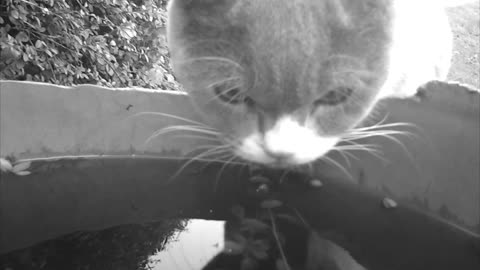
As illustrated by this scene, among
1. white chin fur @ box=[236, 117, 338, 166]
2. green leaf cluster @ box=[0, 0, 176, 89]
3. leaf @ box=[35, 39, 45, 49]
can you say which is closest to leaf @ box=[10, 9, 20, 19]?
green leaf cluster @ box=[0, 0, 176, 89]

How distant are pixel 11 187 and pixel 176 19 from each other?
22.7 inches

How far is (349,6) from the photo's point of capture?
97 centimetres

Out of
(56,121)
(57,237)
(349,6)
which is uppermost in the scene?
(349,6)

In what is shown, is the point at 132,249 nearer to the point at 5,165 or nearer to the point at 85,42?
the point at 5,165

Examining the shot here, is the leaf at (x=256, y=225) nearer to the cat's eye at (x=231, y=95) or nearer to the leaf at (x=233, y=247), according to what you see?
the leaf at (x=233, y=247)

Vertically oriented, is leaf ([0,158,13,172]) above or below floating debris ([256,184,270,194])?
below

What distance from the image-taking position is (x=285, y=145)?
98 cm

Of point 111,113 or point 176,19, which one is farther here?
point 111,113

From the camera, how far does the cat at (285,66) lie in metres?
0.91

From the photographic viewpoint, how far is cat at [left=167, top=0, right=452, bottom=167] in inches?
35.9

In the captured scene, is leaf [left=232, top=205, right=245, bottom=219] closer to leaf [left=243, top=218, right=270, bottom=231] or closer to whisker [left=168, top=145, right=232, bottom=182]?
leaf [left=243, top=218, right=270, bottom=231]

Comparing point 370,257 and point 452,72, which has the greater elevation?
point 452,72

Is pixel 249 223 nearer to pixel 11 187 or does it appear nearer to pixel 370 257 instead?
pixel 370 257

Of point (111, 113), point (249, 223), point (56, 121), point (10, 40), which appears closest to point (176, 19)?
point (111, 113)
